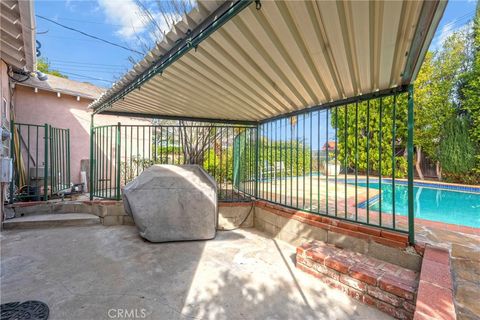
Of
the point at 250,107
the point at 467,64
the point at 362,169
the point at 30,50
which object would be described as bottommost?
the point at 362,169

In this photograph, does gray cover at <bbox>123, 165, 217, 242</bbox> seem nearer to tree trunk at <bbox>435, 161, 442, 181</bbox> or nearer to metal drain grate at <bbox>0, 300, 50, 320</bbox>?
metal drain grate at <bbox>0, 300, 50, 320</bbox>

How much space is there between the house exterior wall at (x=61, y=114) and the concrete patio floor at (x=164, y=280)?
515 centimetres

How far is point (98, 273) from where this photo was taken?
2961mm

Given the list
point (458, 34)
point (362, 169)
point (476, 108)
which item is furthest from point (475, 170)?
point (458, 34)

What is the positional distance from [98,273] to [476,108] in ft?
51.3

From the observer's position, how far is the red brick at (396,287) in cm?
219

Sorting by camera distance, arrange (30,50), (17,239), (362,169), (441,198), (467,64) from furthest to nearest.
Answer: (362,169) < (467,64) < (441,198) < (30,50) < (17,239)

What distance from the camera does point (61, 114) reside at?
8508 mm

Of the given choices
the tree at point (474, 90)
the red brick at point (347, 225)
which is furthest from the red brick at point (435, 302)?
the tree at point (474, 90)

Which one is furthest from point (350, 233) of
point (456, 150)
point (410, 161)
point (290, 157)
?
point (456, 150)

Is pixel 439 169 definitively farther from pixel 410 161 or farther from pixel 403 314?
pixel 403 314

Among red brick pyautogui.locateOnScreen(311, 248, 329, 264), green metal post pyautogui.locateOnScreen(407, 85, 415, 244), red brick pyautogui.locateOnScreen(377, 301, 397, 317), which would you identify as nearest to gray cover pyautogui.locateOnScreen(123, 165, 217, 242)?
red brick pyautogui.locateOnScreen(311, 248, 329, 264)

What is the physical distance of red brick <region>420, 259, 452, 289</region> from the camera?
2.04 m

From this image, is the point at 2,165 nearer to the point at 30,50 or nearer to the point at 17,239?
the point at 17,239
